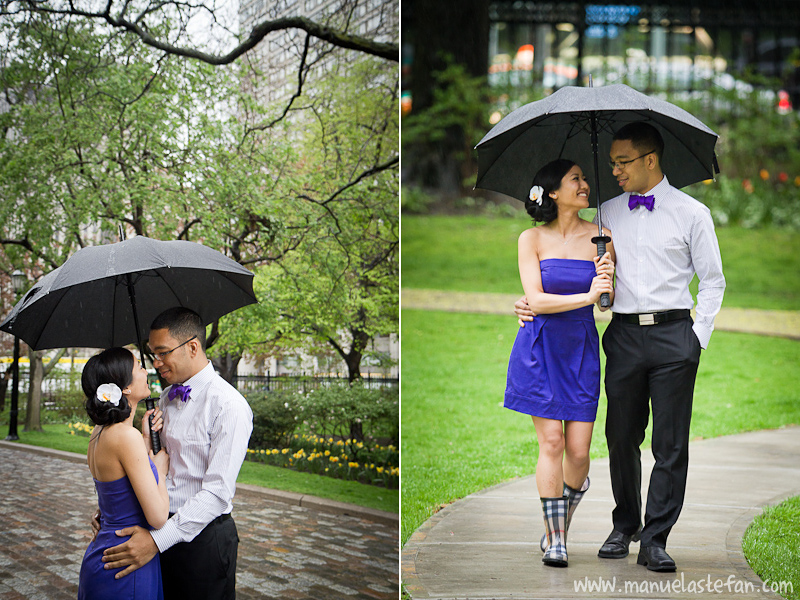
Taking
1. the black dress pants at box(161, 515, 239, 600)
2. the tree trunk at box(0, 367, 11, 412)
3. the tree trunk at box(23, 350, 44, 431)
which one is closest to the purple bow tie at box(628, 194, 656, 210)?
the black dress pants at box(161, 515, 239, 600)

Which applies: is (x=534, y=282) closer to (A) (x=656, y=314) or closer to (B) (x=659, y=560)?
(A) (x=656, y=314)

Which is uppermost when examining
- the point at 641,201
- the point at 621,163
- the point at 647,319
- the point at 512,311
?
the point at 621,163

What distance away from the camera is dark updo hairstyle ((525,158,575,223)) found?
3.42 metres

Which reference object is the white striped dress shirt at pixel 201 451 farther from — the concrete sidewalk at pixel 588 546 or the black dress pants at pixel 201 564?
the concrete sidewalk at pixel 588 546

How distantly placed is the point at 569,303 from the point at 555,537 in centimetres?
99

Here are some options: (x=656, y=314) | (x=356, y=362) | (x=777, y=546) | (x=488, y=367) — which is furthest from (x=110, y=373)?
(x=488, y=367)

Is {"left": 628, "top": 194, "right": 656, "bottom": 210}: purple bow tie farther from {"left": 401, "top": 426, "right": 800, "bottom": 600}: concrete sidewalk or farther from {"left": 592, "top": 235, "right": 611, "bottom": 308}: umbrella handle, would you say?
{"left": 401, "top": 426, "right": 800, "bottom": 600}: concrete sidewalk

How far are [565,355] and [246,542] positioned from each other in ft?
6.57

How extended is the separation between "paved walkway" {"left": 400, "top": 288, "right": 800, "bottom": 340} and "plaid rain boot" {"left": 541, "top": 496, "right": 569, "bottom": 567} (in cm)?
79

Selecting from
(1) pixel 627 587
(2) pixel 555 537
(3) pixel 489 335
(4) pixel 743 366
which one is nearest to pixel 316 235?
(2) pixel 555 537

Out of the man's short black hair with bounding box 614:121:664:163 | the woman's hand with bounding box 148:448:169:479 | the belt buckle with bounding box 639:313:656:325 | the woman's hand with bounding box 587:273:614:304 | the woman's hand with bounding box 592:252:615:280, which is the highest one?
the man's short black hair with bounding box 614:121:664:163

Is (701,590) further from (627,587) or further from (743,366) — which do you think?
(743,366)

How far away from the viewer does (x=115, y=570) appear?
2812 millimetres

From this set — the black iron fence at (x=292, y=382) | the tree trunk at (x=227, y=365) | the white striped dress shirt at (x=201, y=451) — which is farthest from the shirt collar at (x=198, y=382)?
the black iron fence at (x=292, y=382)
